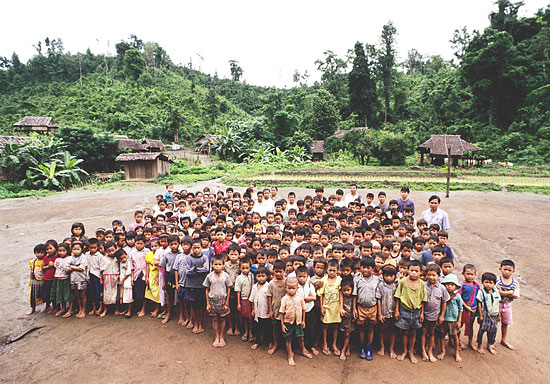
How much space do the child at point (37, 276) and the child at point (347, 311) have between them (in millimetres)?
4796

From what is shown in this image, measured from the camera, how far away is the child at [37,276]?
16.2 feet

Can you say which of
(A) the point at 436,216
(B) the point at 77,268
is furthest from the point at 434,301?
(B) the point at 77,268

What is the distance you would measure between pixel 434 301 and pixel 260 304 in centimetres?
219

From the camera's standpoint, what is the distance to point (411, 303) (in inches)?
147

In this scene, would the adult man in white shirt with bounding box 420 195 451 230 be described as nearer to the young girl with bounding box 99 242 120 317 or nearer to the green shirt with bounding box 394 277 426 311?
the green shirt with bounding box 394 277 426 311

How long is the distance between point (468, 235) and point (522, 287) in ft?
11.3

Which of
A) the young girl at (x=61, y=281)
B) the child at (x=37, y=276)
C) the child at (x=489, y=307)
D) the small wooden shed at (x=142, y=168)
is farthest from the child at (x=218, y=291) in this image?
the small wooden shed at (x=142, y=168)

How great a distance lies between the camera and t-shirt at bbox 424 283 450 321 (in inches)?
149

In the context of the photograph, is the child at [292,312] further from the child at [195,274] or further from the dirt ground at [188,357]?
the child at [195,274]

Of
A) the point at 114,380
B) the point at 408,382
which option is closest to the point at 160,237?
the point at 114,380

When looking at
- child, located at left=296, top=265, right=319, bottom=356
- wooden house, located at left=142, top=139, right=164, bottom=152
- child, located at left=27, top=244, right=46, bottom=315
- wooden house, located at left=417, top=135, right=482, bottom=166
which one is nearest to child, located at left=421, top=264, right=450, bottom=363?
child, located at left=296, top=265, right=319, bottom=356

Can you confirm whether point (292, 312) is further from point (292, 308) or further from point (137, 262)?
point (137, 262)

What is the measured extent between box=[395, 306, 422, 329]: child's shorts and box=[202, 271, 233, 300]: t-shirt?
2.24 metres

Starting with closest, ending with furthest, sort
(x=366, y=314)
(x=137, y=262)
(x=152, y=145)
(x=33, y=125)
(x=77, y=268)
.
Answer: (x=366, y=314) → (x=77, y=268) → (x=137, y=262) → (x=33, y=125) → (x=152, y=145)
